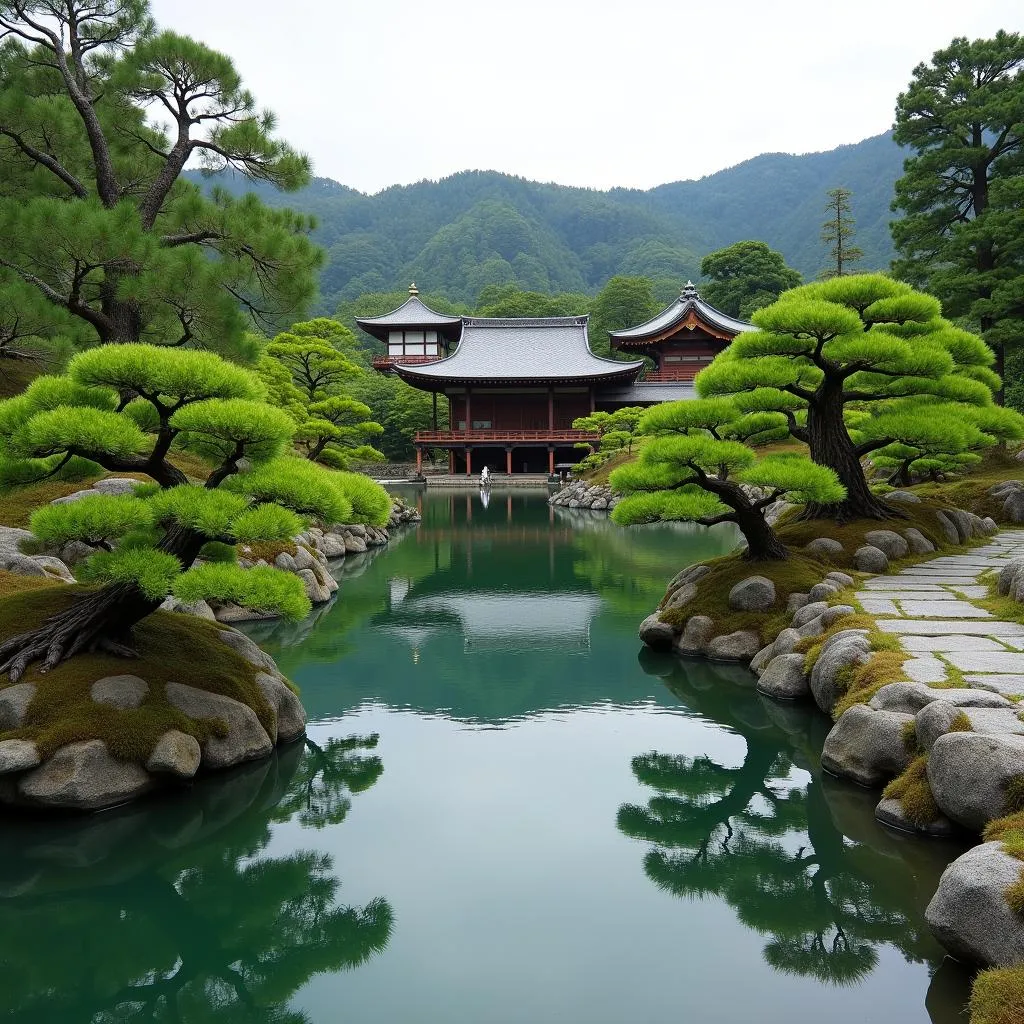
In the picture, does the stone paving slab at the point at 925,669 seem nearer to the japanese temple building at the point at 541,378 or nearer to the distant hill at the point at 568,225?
the japanese temple building at the point at 541,378

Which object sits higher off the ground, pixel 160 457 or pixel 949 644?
pixel 160 457

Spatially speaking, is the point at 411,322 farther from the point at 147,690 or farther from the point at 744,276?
the point at 147,690

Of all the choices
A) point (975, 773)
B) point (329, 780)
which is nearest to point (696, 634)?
point (329, 780)

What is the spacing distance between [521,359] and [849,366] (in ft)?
97.5

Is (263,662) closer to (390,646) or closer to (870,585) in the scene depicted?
(390,646)

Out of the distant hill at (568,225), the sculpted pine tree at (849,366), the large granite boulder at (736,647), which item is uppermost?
the distant hill at (568,225)

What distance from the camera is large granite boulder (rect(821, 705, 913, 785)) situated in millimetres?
4707

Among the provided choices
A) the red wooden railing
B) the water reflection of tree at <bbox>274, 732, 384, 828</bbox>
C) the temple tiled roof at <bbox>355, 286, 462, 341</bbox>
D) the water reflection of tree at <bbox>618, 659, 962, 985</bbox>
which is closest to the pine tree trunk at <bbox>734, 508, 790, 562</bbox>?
the water reflection of tree at <bbox>618, 659, 962, 985</bbox>

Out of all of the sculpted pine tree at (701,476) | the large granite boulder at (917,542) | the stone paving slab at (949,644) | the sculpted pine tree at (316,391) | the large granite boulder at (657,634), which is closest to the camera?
the stone paving slab at (949,644)

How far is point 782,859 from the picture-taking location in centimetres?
456

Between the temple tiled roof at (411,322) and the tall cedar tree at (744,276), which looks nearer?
the temple tiled roof at (411,322)

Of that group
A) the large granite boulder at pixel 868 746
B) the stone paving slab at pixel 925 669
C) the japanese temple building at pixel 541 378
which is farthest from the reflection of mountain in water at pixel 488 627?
the japanese temple building at pixel 541 378

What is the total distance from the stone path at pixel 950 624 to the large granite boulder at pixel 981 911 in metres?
1.85

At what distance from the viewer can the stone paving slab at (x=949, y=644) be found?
19.0 ft
